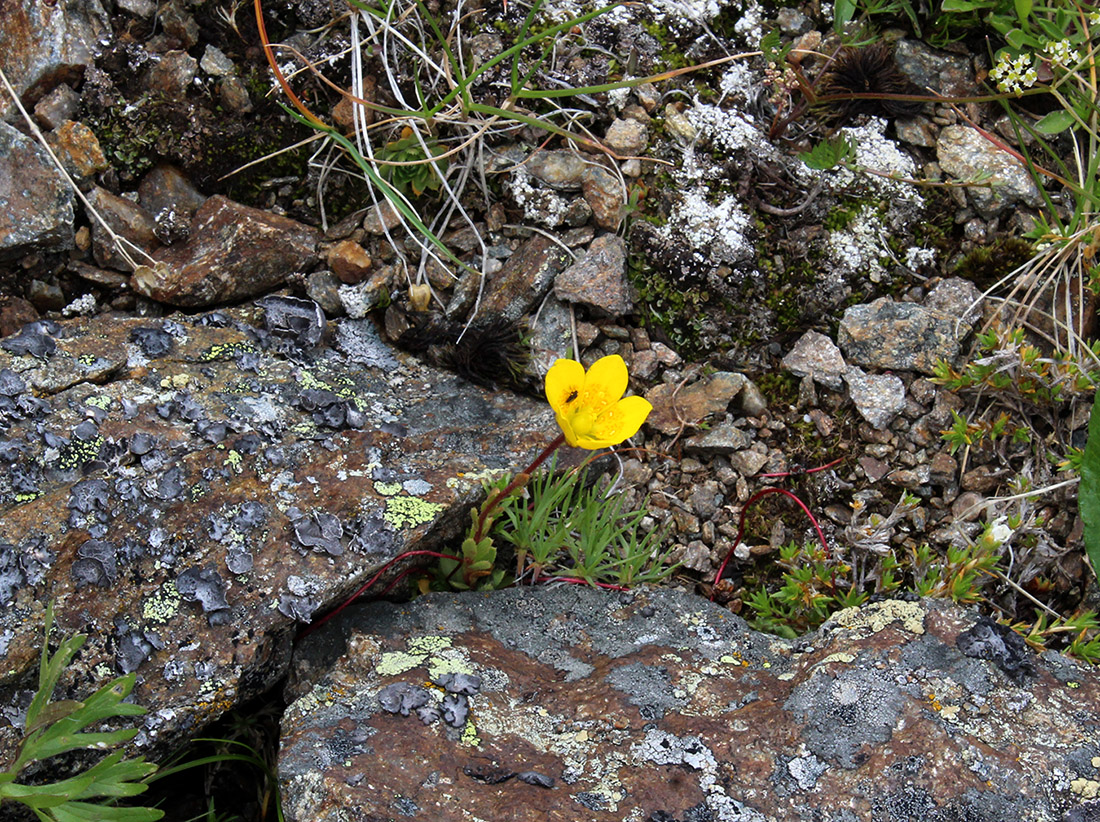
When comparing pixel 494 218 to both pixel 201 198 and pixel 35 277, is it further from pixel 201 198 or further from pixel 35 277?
pixel 35 277

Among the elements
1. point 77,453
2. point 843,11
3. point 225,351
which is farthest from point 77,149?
point 843,11

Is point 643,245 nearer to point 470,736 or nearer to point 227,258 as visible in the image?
point 227,258

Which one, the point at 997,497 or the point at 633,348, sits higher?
the point at 633,348

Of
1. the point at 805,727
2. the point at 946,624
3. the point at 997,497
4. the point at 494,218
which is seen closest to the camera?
the point at 805,727

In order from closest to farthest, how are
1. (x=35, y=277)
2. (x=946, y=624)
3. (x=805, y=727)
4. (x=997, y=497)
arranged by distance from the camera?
(x=805, y=727), (x=946, y=624), (x=997, y=497), (x=35, y=277)

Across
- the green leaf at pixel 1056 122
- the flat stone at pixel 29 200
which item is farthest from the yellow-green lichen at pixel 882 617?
the flat stone at pixel 29 200

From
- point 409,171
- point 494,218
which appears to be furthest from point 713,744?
point 409,171

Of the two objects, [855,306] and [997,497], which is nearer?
[997,497]

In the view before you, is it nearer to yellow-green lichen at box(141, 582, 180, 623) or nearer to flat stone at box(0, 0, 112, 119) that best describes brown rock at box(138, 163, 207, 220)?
flat stone at box(0, 0, 112, 119)
